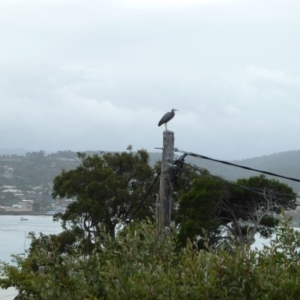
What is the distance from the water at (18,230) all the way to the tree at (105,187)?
2.08 m

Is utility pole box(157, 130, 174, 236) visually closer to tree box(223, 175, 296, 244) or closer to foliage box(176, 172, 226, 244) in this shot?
foliage box(176, 172, 226, 244)

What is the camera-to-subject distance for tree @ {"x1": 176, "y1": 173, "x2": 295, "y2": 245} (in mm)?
28438

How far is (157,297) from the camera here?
5418 millimetres

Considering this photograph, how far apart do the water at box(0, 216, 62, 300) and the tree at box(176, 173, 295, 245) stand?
7364 mm

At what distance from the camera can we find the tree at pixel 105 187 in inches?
1243

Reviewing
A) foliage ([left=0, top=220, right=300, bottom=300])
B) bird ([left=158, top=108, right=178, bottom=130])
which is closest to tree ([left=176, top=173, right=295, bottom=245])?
bird ([left=158, top=108, right=178, bottom=130])

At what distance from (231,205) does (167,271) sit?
948 inches

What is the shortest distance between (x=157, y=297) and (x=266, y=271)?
88 centimetres

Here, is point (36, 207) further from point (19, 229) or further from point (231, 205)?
point (231, 205)

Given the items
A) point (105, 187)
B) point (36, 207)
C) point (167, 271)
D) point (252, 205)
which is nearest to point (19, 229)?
point (36, 207)

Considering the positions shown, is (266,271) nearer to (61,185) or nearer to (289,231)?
(289,231)

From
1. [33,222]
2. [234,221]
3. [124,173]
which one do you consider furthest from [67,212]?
[33,222]

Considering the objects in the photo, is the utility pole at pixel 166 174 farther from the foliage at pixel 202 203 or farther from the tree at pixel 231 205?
the foliage at pixel 202 203

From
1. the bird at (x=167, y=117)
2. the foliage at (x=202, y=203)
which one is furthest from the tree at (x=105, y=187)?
the bird at (x=167, y=117)
